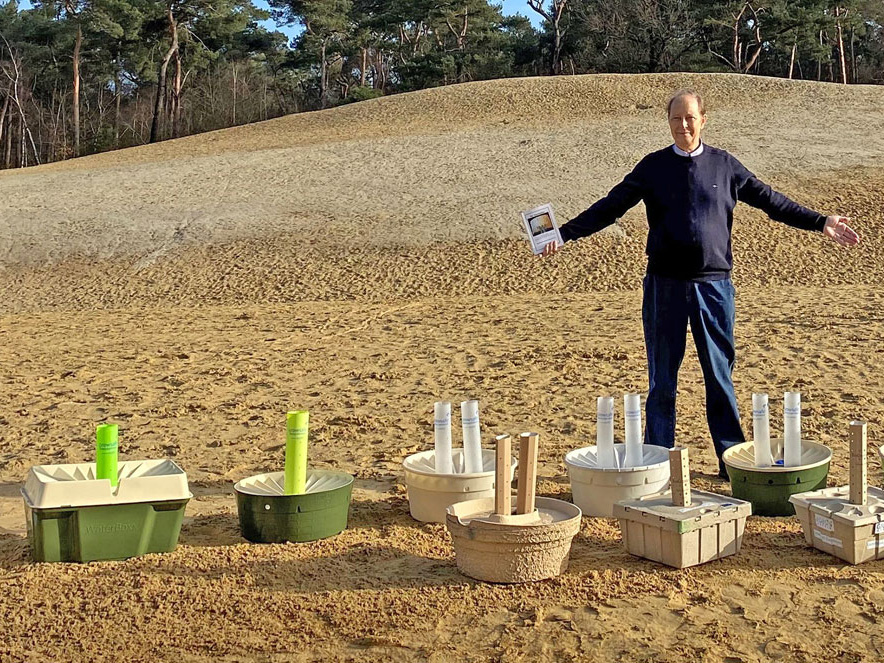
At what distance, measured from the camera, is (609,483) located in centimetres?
411

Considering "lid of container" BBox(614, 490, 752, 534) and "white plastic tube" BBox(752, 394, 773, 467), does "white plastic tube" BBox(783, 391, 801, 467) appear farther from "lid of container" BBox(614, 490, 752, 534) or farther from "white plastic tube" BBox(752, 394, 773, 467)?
"lid of container" BBox(614, 490, 752, 534)

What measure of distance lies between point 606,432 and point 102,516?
A: 1.90 meters

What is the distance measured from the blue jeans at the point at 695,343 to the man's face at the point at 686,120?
0.56 meters

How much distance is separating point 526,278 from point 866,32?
3222 cm

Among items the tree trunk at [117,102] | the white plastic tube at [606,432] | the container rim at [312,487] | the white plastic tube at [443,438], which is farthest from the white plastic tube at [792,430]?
the tree trunk at [117,102]

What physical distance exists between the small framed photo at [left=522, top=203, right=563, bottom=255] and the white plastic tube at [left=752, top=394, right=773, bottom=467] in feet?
3.48

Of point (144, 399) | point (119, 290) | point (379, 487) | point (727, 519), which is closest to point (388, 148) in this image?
point (119, 290)

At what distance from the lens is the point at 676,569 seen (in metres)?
3.58

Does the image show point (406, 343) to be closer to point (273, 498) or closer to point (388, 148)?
point (273, 498)

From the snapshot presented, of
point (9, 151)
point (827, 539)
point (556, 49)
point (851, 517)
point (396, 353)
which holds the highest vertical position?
point (556, 49)

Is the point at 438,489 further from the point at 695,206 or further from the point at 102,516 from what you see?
the point at 695,206

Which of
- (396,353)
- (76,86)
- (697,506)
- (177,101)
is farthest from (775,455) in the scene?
(76,86)

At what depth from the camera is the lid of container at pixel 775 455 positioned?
4.16 m

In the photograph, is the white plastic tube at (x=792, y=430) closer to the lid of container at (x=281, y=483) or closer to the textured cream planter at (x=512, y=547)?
the textured cream planter at (x=512, y=547)
